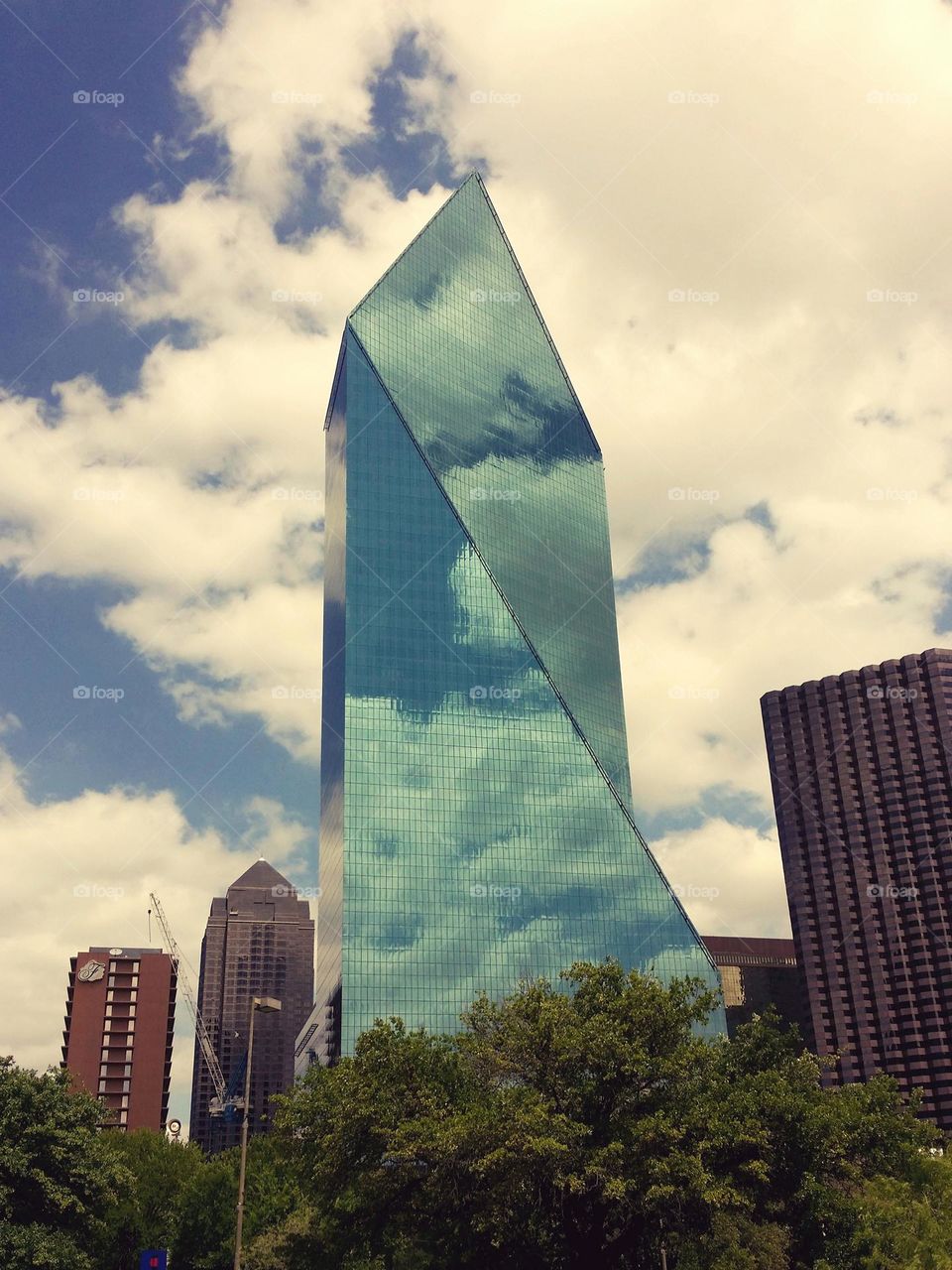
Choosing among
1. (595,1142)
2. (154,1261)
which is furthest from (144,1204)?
(595,1142)

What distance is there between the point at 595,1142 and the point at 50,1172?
36876 mm

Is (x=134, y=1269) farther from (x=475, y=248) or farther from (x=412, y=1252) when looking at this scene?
(x=475, y=248)

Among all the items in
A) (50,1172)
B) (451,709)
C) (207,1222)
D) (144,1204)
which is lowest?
(207,1222)

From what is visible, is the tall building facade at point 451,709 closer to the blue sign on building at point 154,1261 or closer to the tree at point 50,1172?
the tree at point 50,1172

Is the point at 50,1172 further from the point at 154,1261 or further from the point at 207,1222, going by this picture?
the point at 154,1261

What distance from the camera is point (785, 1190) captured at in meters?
50.5

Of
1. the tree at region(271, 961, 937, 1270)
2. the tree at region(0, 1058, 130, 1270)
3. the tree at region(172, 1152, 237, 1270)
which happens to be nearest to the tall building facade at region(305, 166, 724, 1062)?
the tree at region(172, 1152, 237, 1270)

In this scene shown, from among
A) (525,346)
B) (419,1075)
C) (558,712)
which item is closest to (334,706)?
(558,712)

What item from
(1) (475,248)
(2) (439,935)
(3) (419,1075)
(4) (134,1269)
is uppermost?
(1) (475,248)

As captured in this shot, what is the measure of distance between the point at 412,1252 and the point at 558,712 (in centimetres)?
10128

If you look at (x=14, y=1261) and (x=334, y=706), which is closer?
(x=14, y=1261)

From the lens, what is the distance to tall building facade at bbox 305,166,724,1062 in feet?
465

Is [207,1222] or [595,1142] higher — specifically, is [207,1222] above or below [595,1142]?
below

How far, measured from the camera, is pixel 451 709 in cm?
15288
